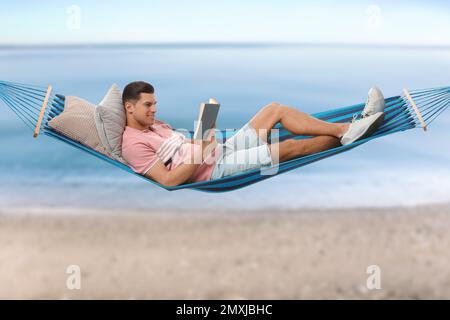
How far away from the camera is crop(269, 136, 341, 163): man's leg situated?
2551 millimetres

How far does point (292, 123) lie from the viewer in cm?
264

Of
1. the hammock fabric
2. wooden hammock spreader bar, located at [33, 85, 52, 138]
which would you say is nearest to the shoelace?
the hammock fabric

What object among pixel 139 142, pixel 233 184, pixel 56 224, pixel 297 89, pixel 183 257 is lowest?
pixel 183 257

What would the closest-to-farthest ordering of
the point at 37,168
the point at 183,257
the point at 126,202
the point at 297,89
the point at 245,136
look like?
the point at 183,257
the point at 245,136
the point at 126,202
the point at 37,168
the point at 297,89

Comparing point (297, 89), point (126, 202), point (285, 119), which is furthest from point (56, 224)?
point (297, 89)

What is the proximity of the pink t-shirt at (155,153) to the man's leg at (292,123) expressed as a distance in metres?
0.28

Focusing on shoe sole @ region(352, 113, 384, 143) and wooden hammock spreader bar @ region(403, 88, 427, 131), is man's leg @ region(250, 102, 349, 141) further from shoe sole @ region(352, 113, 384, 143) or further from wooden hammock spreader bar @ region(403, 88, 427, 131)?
wooden hammock spreader bar @ region(403, 88, 427, 131)

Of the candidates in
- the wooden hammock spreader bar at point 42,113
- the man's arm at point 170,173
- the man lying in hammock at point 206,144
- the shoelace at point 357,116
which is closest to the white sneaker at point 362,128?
the man lying in hammock at point 206,144

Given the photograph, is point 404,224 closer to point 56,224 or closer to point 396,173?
point 396,173

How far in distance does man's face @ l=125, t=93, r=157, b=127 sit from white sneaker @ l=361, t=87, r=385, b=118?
3.66 ft

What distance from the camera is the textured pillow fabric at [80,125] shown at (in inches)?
98.6

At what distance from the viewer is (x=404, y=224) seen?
2658mm

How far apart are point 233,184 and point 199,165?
Answer: 0.60 ft

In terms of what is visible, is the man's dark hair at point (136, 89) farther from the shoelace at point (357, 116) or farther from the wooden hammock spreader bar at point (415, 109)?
the wooden hammock spreader bar at point (415, 109)
